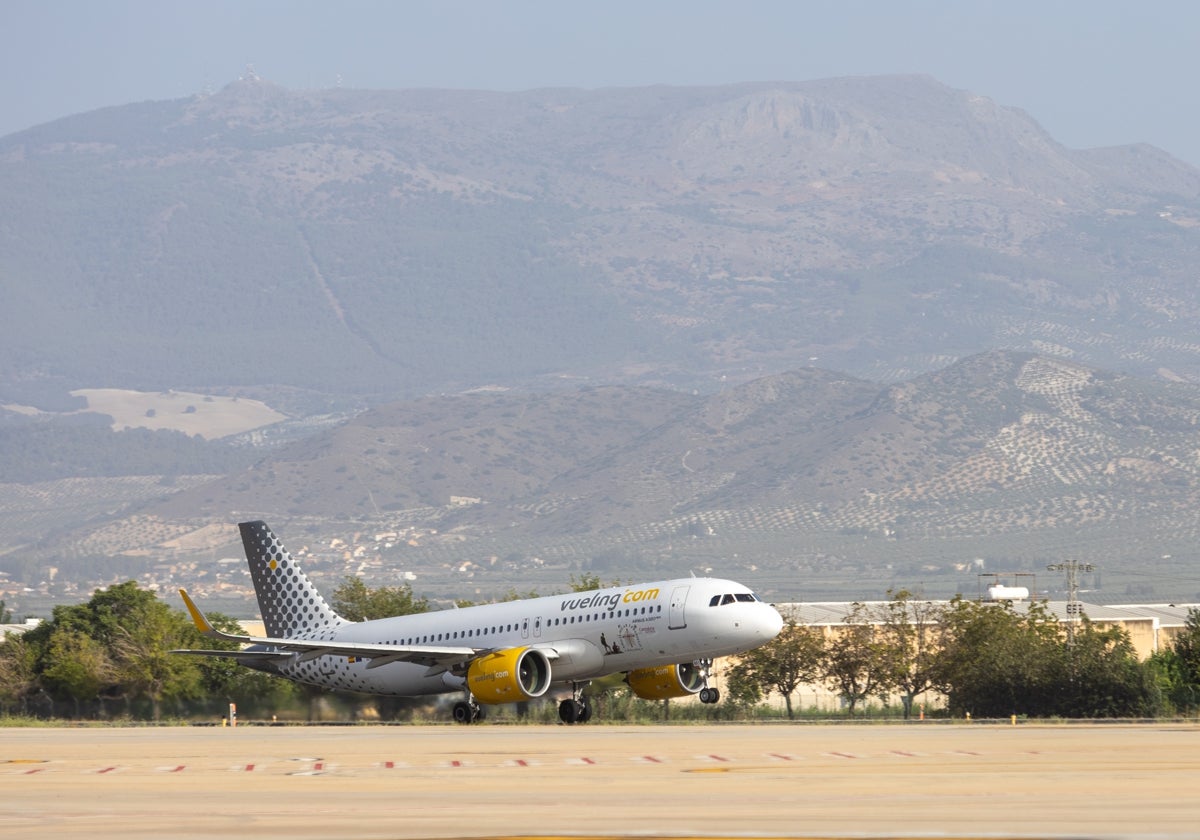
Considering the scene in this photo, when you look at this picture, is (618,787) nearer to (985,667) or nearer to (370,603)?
(985,667)

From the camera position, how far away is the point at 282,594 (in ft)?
237

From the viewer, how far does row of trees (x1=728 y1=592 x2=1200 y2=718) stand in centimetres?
6762

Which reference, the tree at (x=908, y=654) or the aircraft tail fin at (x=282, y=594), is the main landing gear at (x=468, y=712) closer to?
the aircraft tail fin at (x=282, y=594)

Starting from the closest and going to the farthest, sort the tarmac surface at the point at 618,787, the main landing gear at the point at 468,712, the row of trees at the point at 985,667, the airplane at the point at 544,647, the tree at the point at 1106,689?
the tarmac surface at the point at 618,787
the airplane at the point at 544,647
the main landing gear at the point at 468,712
the tree at the point at 1106,689
the row of trees at the point at 985,667

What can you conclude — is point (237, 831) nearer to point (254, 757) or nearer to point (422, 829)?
point (422, 829)

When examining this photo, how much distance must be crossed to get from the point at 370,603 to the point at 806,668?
1966 centimetres

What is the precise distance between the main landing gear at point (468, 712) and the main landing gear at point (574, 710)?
252 centimetres

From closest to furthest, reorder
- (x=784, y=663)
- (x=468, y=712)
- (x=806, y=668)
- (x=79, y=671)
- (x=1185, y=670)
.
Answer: (x=468, y=712) → (x=79, y=671) → (x=1185, y=670) → (x=784, y=663) → (x=806, y=668)

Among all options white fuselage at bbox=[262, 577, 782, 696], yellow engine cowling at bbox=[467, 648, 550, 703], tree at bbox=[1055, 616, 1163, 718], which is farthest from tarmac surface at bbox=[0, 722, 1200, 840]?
tree at bbox=[1055, 616, 1163, 718]

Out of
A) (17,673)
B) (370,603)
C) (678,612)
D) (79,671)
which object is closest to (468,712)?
(678,612)

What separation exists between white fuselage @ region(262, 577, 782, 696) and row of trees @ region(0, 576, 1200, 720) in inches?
138

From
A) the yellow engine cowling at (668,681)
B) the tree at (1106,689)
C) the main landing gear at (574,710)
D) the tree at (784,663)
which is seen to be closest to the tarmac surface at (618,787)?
the yellow engine cowling at (668,681)

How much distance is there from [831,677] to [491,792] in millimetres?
58793

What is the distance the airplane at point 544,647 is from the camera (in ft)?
193
